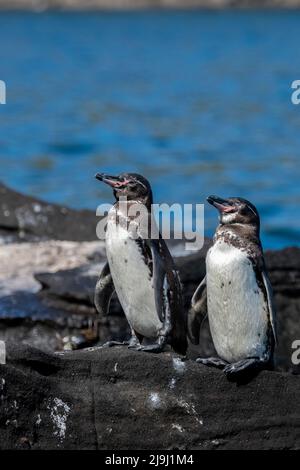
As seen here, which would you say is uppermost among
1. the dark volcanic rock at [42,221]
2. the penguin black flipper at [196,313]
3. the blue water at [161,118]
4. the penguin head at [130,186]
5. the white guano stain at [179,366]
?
the blue water at [161,118]

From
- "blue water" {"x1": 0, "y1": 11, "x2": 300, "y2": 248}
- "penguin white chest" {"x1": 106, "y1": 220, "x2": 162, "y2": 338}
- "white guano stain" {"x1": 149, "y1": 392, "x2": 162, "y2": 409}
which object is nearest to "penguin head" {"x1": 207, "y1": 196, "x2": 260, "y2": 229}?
"penguin white chest" {"x1": 106, "y1": 220, "x2": 162, "y2": 338}

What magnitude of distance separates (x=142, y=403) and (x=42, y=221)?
467 centimetres

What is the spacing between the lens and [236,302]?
218 inches

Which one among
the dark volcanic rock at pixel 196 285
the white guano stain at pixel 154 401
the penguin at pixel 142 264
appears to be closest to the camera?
the white guano stain at pixel 154 401

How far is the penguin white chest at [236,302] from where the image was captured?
5500 millimetres

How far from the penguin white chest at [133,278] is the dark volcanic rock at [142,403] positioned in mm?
320

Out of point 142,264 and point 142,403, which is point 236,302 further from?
point 142,403

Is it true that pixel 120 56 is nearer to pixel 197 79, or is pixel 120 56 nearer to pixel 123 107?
pixel 197 79

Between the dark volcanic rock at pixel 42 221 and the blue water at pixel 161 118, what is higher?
the blue water at pixel 161 118

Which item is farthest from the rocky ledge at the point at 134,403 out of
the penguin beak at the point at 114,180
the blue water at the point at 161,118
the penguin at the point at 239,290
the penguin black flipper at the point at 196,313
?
the blue water at the point at 161,118

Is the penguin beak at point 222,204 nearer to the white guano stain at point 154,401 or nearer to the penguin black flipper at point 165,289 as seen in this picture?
the penguin black flipper at point 165,289

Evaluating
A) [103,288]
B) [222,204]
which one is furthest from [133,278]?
[222,204]

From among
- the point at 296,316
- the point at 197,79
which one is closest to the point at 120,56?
the point at 197,79

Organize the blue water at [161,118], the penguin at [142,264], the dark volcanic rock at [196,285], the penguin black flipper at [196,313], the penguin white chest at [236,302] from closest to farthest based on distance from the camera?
the penguin white chest at [236,302] < the penguin at [142,264] < the penguin black flipper at [196,313] < the dark volcanic rock at [196,285] < the blue water at [161,118]
